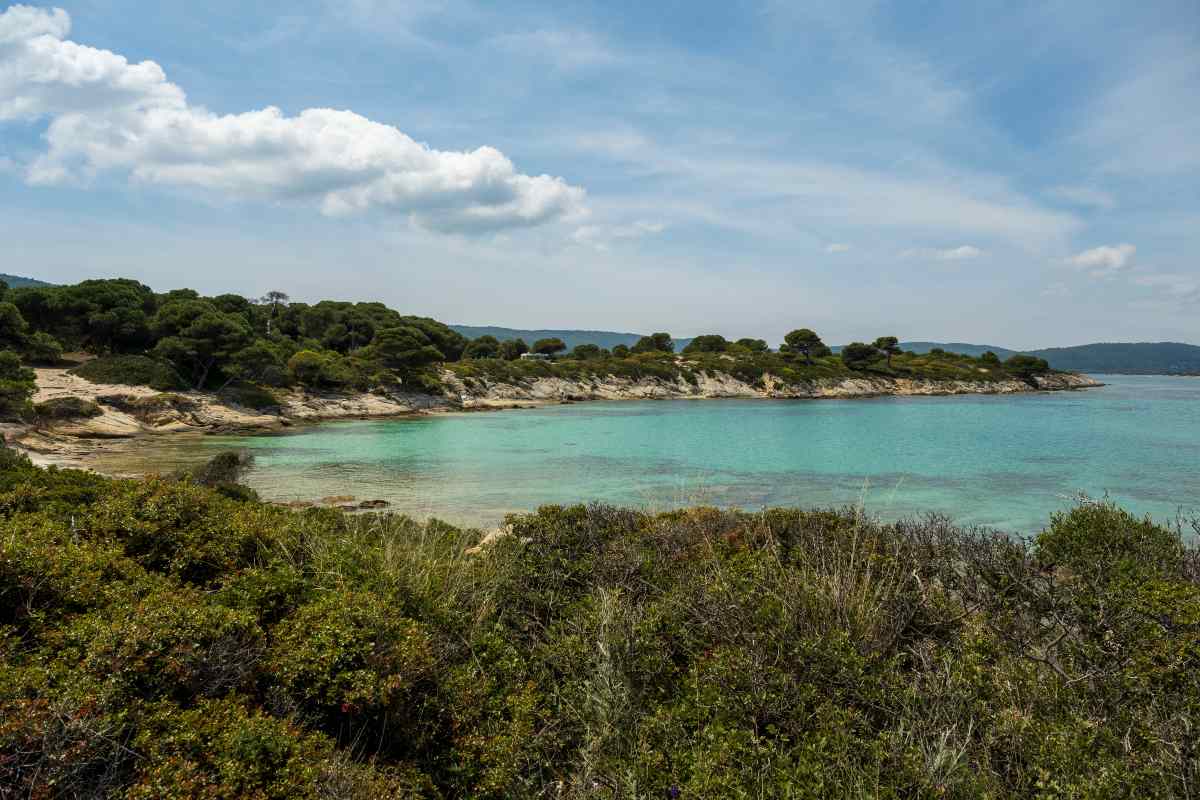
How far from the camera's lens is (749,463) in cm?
A: 2588

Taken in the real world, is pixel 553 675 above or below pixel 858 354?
below

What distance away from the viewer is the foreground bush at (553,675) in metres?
3.00

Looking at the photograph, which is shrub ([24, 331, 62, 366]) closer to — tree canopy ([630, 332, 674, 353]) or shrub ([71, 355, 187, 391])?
shrub ([71, 355, 187, 391])

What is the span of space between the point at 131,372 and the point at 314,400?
11.5 metres

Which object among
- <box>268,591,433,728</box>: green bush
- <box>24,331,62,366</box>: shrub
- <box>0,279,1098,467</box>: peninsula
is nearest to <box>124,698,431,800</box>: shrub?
<box>268,591,433,728</box>: green bush

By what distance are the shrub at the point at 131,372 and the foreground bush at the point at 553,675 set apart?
1546 inches

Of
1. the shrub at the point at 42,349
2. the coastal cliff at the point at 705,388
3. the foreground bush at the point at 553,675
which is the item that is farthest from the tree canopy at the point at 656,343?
the foreground bush at the point at 553,675

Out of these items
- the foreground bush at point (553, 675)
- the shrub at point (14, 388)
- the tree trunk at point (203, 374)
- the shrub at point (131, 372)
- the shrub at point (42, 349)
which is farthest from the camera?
the tree trunk at point (203, 374)

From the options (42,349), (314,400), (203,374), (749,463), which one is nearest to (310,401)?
(314,400)

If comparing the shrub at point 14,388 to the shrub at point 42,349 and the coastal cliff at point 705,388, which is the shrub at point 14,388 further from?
the coastal cliff at point 705,388

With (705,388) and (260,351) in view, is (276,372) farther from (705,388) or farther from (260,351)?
(705,388)

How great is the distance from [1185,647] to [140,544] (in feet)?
24.8

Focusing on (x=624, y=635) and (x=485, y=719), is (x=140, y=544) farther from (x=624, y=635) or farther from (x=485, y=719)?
(x=624, y=635)

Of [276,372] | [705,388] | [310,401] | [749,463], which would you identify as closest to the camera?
[749,463]
